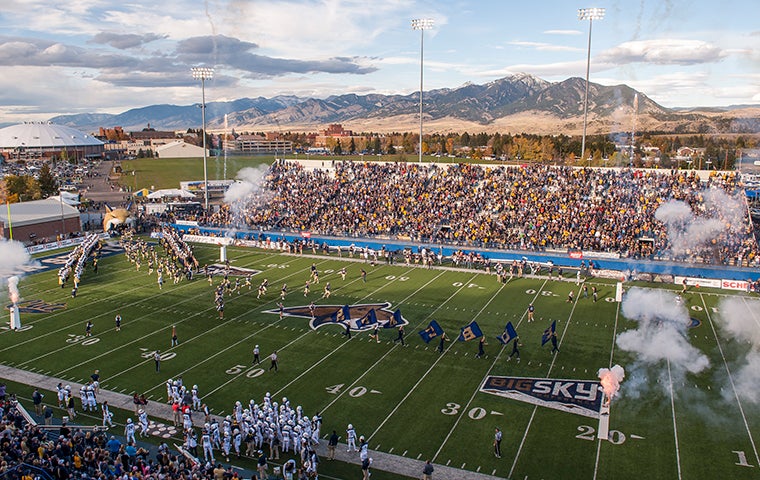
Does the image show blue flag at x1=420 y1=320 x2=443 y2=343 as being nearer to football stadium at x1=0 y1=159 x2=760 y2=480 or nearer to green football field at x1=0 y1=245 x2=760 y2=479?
football stadium at x1=0 y1=159 x2=760 y2=480

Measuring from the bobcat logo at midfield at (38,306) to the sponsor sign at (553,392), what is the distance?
2128 cm

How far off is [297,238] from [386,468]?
3067 centimetres

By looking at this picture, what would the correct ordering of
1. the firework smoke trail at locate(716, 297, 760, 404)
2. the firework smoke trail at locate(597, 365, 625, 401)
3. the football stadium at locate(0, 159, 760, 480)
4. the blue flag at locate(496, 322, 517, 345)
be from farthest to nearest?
the blue flag at locate(496, 322, 517, 345), the firework smoke trail at locate(716, 297, 760, 404), the firework smoke trail at locate(597, 365, 625, 401), the football stadium at locate(0, 159, 760, 480)

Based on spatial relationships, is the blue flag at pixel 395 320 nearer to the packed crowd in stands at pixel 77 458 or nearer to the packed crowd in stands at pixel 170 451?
the packed crowd in stands at pixel 170 451

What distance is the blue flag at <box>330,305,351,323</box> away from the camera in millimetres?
25372

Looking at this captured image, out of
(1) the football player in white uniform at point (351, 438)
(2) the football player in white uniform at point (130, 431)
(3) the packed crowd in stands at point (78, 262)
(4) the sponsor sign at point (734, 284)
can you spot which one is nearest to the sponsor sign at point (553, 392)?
(1) the football player in white uniform at point (351, 438)

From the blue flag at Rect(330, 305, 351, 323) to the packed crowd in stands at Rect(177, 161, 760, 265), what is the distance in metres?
16.5

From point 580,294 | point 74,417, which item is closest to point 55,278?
point 74,417

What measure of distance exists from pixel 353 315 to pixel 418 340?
4.21 m

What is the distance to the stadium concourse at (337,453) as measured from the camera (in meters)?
14.7

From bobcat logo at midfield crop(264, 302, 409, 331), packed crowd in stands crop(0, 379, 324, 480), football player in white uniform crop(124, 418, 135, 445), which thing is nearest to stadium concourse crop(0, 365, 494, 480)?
packed crowd in stands crop(0, 379, 324, 480)

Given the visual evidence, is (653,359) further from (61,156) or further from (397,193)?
(61,156)

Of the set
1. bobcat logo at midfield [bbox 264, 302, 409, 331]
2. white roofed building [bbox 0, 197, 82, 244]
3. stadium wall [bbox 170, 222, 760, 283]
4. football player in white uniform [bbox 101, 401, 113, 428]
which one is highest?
white roofed building [bbox 0, 197, 82, 244]

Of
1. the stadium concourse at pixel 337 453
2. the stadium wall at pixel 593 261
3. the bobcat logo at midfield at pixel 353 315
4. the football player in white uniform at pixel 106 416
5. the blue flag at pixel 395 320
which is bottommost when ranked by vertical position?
the stadium concourse at pixel 337 453
